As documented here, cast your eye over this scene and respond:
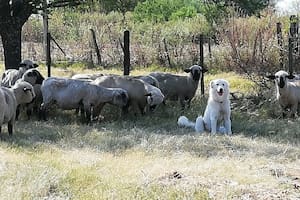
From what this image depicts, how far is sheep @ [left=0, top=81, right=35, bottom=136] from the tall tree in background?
365 cm

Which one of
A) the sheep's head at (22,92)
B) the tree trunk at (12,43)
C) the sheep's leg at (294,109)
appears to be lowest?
the sheep's leg at (294,109)

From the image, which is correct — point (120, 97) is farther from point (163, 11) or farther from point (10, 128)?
point (163, 11)

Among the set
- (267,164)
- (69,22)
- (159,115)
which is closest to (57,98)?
(159,115)

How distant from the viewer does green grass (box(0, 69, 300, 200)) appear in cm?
661

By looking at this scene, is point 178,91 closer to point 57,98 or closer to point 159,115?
point 159,115

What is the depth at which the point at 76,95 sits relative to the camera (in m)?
12.4

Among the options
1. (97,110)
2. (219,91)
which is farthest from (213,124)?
(97,110)

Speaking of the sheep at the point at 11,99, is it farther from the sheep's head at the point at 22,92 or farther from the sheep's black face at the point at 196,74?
the sheep's black face at the point at 196,74

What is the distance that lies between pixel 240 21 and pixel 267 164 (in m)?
14.6

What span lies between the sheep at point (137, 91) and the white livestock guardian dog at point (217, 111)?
182 centimetres

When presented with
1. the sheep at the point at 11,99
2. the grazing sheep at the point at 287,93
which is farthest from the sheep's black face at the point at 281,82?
the sheep at the point at 11,99

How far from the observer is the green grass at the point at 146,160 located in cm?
661

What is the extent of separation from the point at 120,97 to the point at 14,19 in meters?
4.26

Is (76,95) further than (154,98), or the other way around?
(154,98)
